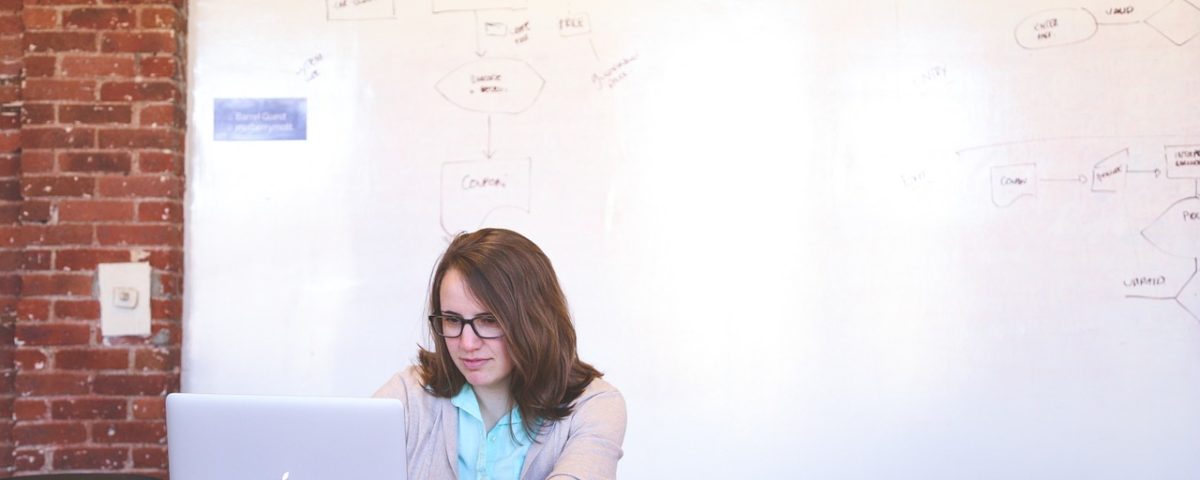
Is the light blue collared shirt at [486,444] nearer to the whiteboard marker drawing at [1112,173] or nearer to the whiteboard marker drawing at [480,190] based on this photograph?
the whiteboard marker drawing at [480,190]

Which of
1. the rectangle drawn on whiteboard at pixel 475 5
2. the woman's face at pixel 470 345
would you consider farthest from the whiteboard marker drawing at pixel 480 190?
the woman's face at pixel 470 345

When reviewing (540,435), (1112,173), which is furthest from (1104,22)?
A: (540,435)

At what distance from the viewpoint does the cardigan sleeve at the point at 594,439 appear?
1674 millimetres

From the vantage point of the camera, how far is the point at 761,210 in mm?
2949

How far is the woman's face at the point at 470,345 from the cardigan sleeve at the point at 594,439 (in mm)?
159

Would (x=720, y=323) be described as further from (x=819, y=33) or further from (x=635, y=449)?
(x=819, y=33)

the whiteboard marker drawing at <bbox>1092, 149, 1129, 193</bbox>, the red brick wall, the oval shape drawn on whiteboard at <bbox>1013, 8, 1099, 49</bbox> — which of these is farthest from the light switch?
the whiteboard marker drawing at <bbox>1092, 149, 1129, 193</bbox>

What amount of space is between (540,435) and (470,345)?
0.68 feet

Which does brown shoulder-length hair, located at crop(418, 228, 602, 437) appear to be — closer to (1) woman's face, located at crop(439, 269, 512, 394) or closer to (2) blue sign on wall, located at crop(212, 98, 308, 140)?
(1) woman's face, located at crop(439, 269, 512, 394)

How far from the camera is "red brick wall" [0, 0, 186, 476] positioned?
2977mm

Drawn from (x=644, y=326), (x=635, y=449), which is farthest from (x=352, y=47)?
(x=635, y=449)

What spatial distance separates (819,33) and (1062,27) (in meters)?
0.66

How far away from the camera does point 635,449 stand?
296 cm

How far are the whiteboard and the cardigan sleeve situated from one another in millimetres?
1092
